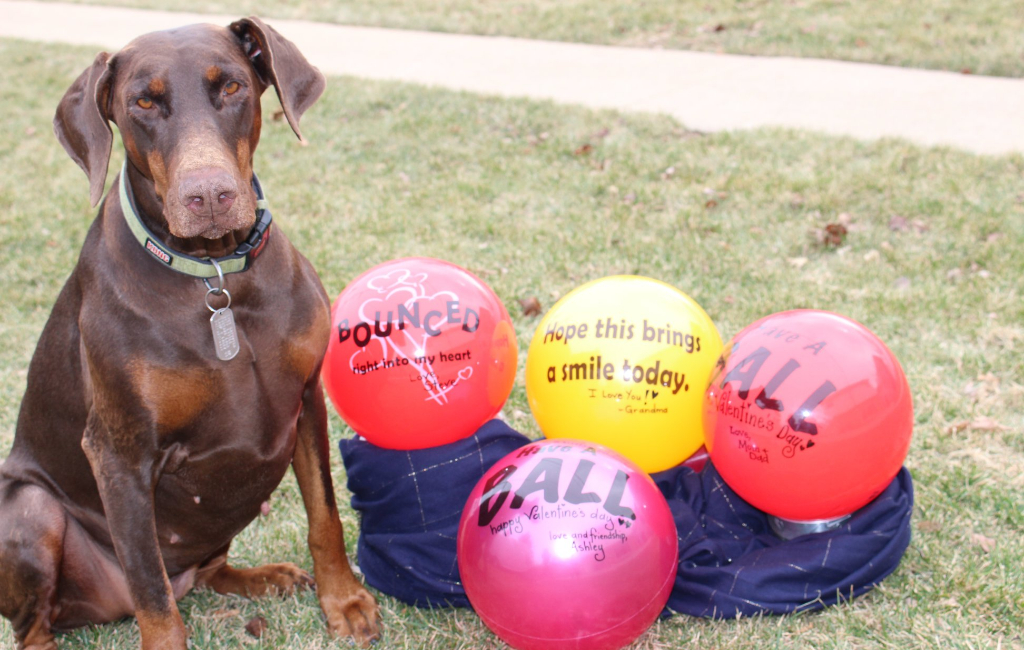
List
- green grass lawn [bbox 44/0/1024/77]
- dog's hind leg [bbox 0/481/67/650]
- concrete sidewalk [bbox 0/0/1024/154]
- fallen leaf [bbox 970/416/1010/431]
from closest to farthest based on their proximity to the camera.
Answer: dog's hind leg [bbox 0/481/67/650], fallen leaf [bbox 970/416/1010/431], concrete sidewalk [bbox 0/0/1024/154], green grass lawn [bbox 44/0/1024/77]

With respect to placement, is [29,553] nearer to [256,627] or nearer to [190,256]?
[256,627]

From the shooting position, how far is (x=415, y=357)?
11.3 ft

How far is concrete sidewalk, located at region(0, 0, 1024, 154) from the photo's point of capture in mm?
7562

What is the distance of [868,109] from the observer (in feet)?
25.8

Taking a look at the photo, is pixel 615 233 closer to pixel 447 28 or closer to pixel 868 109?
pixel 868 109

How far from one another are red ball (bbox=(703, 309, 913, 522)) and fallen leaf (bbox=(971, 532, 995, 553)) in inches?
21.4

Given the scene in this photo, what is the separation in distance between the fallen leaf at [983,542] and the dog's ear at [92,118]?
10.9 ft

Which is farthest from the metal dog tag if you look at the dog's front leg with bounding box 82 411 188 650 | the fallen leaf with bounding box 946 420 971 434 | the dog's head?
the fallen leaf with bounding box 946 420 971 434

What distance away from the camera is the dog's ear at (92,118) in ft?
8.73

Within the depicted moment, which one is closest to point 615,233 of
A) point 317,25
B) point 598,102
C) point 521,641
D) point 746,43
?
point 598,102

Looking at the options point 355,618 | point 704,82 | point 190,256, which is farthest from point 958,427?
point 704,82

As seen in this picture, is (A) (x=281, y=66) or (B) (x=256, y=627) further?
(B) (x=256, y=627)

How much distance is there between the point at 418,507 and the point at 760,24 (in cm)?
834

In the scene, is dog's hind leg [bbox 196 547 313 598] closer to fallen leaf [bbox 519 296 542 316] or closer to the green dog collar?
the green dog collar
